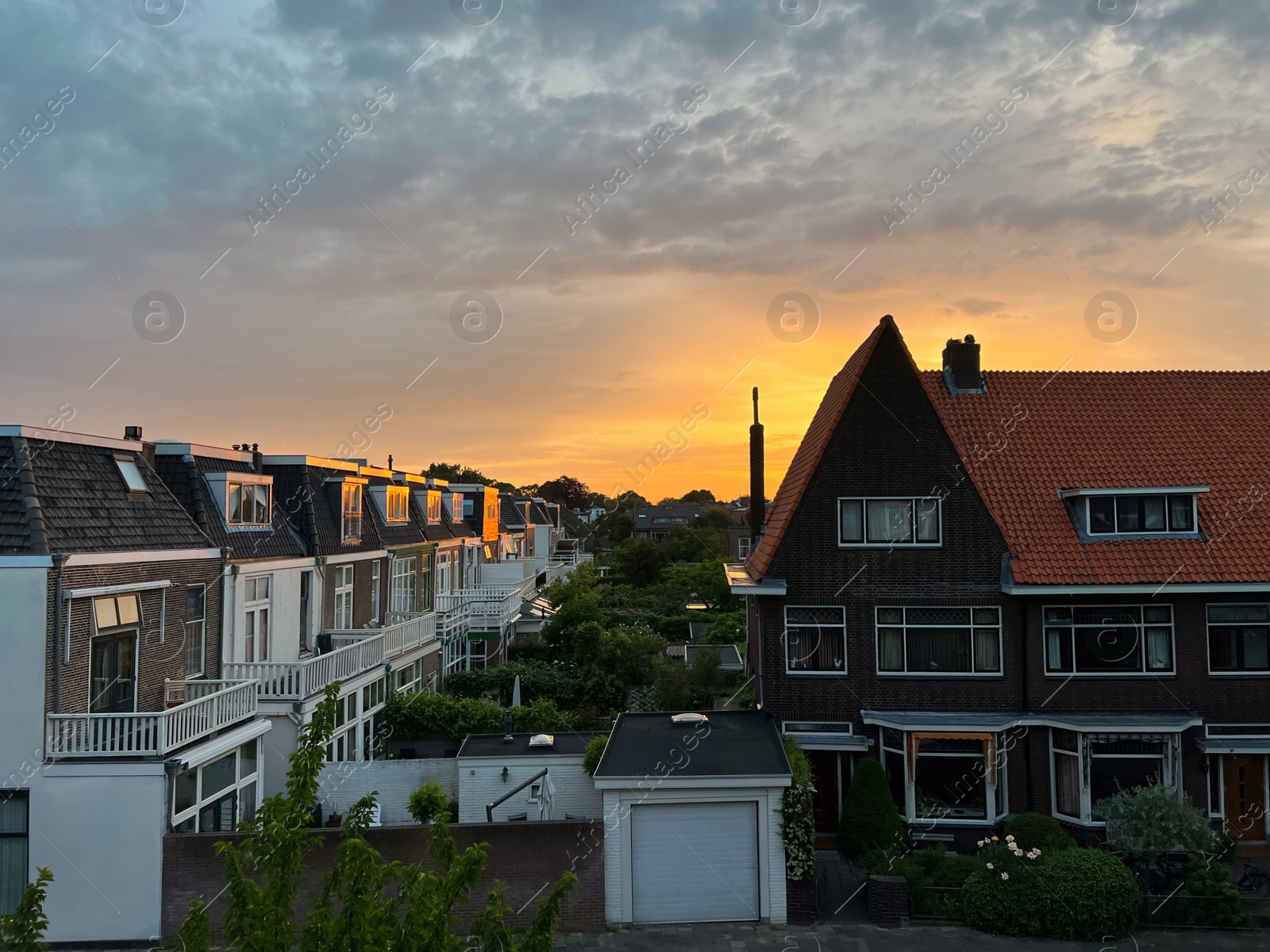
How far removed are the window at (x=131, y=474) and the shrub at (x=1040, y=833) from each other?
18.0 meters

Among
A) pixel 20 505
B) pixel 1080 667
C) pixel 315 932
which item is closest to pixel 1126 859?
pixel 1080 667

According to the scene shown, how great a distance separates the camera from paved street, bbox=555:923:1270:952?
13.2 metres

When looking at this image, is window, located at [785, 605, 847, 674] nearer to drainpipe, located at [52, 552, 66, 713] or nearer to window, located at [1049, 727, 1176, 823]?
window, located at [1049, 727, 1176, 823]

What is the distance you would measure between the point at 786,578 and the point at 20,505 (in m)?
14.1

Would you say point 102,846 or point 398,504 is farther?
point 398,504

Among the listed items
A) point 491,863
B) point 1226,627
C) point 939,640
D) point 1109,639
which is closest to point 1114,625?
point 1109,639

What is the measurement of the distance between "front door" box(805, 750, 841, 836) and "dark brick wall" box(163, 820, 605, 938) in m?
6.07

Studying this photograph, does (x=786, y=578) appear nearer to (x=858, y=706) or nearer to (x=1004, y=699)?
(x=858, y=706)

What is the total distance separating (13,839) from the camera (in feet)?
43.0

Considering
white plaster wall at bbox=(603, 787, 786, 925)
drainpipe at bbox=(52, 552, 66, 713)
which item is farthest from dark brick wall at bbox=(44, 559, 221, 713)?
white plaster wall at bbox=(603, 787, 786, 925)

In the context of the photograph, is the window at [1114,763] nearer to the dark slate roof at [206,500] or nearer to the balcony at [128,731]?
the balcony at [128,731]

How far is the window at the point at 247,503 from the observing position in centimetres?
1905

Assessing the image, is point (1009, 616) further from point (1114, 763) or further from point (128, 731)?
point (128, 731)

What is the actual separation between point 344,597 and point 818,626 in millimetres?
13490
